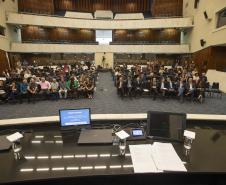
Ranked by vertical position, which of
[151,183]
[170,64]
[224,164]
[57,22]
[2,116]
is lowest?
[2,116]

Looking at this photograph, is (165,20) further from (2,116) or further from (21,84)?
(2,116)

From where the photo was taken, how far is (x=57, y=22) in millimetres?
19312

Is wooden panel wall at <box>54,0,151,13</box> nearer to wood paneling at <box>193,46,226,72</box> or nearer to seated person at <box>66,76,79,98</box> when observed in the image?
wood paneling at <box>193,46,226,72</box>

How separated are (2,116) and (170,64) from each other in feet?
58.5

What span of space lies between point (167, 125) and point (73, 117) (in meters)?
1.14

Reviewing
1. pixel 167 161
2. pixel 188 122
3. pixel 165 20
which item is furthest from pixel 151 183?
pixel 165 20

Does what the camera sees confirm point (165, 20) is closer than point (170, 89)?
No

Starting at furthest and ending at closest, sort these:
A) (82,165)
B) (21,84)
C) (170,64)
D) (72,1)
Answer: (72,1) < (170,64) < (21,84) < (82,165)

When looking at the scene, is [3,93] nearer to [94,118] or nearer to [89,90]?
[89,90]

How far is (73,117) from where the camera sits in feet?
8.18

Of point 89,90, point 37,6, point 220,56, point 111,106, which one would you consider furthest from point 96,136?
point 37,6

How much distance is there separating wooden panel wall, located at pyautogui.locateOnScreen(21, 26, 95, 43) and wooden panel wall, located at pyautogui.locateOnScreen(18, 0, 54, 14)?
2274 mm

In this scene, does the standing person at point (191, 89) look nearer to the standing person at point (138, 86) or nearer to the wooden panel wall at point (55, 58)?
the standing person at point (138, 86)

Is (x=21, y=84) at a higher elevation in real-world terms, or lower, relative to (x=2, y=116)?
higher
